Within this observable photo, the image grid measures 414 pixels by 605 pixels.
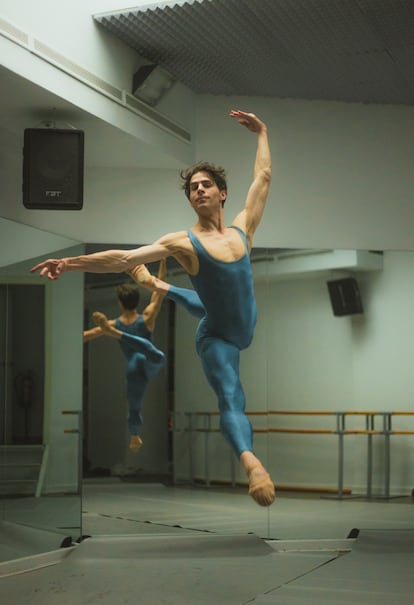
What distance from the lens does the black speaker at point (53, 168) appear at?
5.92m

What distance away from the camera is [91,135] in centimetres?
648

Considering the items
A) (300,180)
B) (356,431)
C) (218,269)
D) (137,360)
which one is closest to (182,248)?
(218,269)

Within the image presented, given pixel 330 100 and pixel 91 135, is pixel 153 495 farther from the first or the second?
pixel 330 100

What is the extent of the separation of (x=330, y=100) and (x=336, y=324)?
1833mm

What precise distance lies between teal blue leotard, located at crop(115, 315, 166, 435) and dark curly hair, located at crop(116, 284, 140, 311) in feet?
0.33

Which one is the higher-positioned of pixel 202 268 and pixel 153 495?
pixel 202 268

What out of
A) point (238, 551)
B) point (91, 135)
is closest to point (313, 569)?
point (238, 551)

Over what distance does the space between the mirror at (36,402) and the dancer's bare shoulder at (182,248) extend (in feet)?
5.98

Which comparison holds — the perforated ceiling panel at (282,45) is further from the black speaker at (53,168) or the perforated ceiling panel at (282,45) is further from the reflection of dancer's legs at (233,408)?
the reflection of dancer's legs at (233,408)

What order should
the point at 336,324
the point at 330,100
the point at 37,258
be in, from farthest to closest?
1. the point at 330,100
2. the point at 336,324
3. the point at 37,258

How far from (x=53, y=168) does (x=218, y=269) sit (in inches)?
91.4

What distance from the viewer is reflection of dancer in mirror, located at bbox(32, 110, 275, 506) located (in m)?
3.79

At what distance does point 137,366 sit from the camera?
6266 millimetres

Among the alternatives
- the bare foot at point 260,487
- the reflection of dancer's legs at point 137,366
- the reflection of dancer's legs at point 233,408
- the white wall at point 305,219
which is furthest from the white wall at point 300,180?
the bare foot at point 260,487
